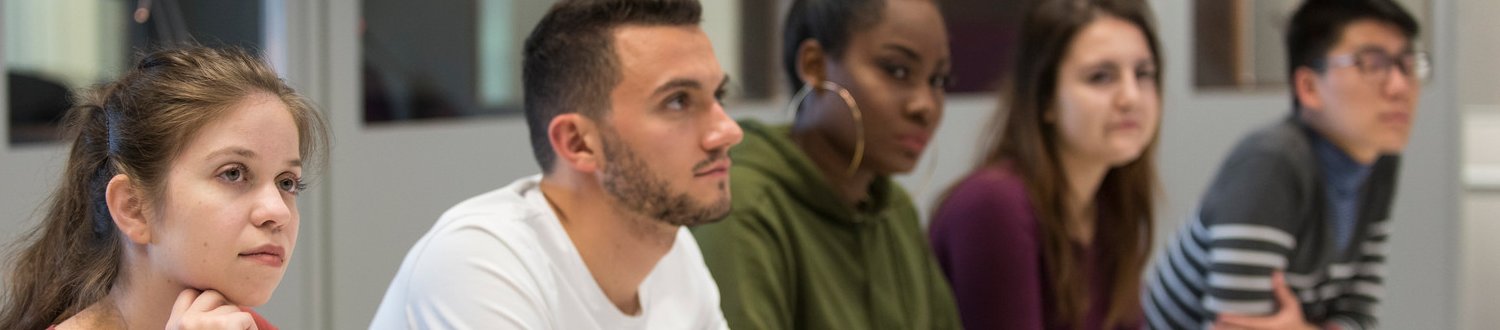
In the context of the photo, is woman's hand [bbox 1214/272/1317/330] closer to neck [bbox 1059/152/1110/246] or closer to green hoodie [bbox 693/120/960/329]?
neck [bbox 1059/152/1110/246]

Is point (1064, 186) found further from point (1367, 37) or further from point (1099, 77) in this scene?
point (1367, 37)

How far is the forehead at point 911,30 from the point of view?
2000 millimetres

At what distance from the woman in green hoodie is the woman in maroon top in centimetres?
12

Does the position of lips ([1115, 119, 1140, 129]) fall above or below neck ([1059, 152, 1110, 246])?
above

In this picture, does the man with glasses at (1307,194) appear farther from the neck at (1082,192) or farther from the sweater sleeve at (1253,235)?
the neck at (1082,192)

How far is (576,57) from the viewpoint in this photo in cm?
161

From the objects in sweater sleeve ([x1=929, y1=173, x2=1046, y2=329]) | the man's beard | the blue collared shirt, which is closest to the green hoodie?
sweater sleeve ([x1=929, y1=173, x2=1046, y2=329])

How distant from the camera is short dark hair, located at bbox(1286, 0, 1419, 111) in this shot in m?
2.64

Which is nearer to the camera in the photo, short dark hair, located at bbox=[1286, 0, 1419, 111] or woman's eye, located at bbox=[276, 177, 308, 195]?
woman's eye, located at bbox=[276, 177, 308, 195]

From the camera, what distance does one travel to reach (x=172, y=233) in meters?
1.16

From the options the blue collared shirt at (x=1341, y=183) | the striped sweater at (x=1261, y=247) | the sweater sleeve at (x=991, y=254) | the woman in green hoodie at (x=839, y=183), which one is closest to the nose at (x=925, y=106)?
the woman in green hoodie at (x=839, y=183)

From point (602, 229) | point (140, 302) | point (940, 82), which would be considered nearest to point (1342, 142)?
point (940, 82)

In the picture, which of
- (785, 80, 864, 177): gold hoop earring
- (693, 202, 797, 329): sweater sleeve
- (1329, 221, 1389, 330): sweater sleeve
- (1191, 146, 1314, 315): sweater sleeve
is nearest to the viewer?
(693, 202, 797, 329): sweater sleeve

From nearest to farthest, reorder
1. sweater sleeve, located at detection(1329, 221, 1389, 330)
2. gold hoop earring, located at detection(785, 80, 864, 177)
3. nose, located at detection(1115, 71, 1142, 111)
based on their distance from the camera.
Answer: gold hoop earring, located at detection(785, 80, 864, 177) < nose, located at detection(1115, 71, 1142, 111) < sweater sleeve, located at detection(1329, 221, 1389, 330)
